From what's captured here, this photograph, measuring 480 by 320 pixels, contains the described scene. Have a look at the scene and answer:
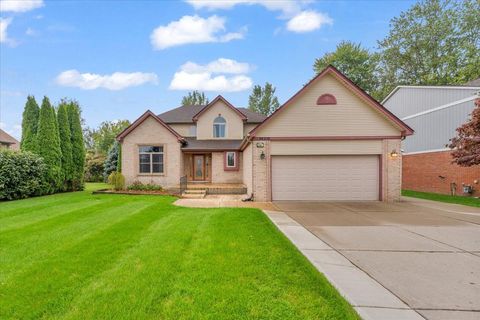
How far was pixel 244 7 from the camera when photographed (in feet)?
53.4

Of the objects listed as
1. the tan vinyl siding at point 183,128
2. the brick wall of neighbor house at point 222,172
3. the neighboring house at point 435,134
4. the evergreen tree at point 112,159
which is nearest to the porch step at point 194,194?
the brick wall of neighbor house at point 222,172

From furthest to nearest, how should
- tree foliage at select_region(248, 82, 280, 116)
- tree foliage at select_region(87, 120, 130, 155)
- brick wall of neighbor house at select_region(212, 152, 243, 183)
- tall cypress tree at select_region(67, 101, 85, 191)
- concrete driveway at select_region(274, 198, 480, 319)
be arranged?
tree foliage at select_region(248, 82, 280, 116) → tree foliage at select_region(87, 120, 130, 155) → brick wall of neighbor house at select_region(212, 152, 243, 183) → tall cypress tree at select_region(67, 101, 85, 191) → concrete driveway at select_region(274, 198, 480, 319)

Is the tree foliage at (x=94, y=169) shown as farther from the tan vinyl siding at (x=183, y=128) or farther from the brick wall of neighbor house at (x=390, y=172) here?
the brick wall of neighbor house at (x=390, y=172)

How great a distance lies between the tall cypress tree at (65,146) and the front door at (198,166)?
822 cm

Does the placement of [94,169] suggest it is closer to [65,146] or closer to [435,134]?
[65,146]

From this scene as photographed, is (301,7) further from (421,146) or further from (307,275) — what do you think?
(307,275)

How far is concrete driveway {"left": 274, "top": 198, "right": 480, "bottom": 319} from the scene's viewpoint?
336 centimetres

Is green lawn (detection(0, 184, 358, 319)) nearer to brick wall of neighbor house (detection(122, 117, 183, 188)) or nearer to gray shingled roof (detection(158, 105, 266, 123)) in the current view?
brick wall of neighbor house (detection(122, 117, 183, 188))

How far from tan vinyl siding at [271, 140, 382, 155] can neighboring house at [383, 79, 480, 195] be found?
5871mm

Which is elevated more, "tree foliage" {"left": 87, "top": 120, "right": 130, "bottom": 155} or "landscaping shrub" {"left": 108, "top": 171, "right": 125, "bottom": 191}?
"tree foliage" {"left": 87, "top": 120, "right": 130, "bottom": 155}

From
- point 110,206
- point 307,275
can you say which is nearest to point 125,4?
point 110,206

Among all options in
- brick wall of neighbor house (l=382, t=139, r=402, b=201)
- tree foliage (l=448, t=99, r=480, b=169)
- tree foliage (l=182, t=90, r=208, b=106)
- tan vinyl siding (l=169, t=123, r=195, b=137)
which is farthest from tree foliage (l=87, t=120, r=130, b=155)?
tree foliage (l=448, t=99, r=480, b=169)

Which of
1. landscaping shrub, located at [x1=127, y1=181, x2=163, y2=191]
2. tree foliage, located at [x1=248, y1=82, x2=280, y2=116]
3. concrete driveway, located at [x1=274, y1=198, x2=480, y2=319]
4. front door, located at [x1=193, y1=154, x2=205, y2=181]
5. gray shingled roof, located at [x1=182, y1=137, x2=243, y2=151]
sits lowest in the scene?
concrete driveway, located at [x1=274, y1=198, x2=480, y2=319]

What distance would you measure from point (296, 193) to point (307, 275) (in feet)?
29.4
